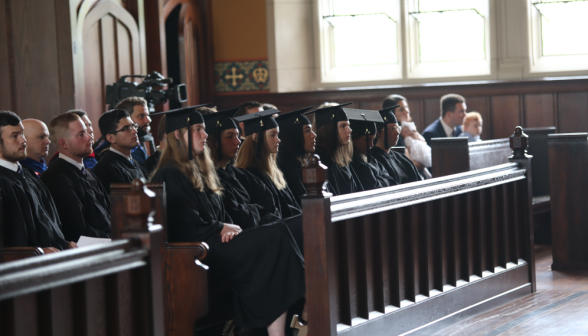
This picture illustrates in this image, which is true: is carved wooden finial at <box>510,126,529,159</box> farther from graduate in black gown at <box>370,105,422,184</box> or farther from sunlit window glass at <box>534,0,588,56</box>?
sunlit window glass at <box>534,0,588,56</box>

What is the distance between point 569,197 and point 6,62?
177 inches

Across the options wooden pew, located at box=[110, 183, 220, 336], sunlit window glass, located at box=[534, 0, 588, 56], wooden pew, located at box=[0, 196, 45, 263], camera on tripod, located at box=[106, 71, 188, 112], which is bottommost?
wooden pew, located at box=[110, 183, 220, 336]

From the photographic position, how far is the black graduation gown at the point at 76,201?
4195 millimetres

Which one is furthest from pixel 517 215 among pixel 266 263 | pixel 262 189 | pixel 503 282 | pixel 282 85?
pixel 282 85

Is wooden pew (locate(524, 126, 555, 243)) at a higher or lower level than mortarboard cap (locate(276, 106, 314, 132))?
lower

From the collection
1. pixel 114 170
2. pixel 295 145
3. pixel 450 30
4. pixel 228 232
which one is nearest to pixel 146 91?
pixel 114 170

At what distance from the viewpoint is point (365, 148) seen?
5.87 meters

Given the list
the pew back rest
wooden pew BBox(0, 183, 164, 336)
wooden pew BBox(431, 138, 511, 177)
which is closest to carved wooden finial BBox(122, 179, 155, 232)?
wooden pew BBox(0, 183, 164, 336)

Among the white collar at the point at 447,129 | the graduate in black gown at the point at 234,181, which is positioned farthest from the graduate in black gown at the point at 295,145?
the white collar at the point at 447,129

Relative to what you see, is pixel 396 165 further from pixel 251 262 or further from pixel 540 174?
pixel 251 262

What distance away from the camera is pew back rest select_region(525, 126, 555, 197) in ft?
24.7

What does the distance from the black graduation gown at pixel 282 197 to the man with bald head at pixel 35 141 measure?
129 centimetres

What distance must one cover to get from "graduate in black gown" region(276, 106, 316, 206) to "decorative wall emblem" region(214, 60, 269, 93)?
4197 millimetres

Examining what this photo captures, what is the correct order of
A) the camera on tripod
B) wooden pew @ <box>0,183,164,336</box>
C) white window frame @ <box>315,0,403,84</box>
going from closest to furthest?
wooden pew @ <box>0,183,164,336</box> < the camera on tripod < white window frame @ <box>315,0,403,84</box>
